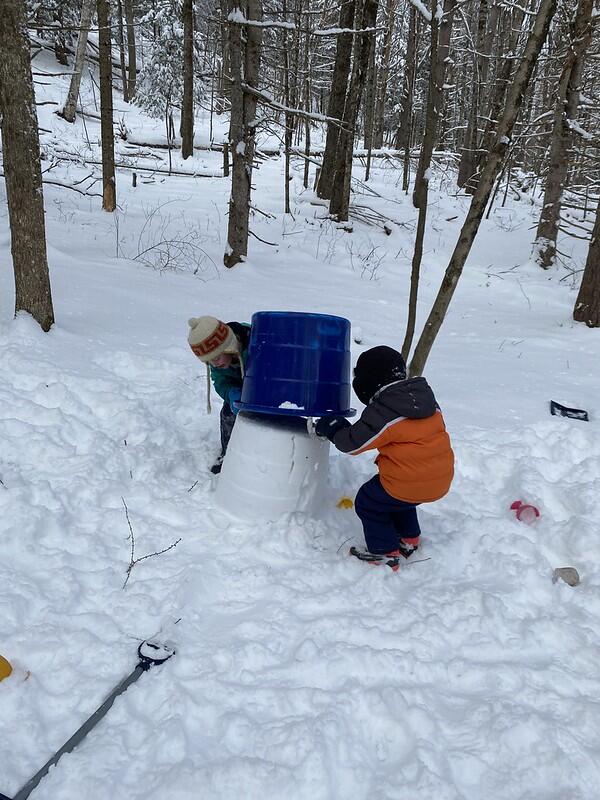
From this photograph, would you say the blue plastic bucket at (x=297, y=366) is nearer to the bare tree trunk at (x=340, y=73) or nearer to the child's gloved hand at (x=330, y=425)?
the child's gloved hand at (x=330, y=425)

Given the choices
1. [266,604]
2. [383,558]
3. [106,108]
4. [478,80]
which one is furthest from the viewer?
[478,80]

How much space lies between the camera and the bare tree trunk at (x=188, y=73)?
16438mm

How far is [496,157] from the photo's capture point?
13.5 feet

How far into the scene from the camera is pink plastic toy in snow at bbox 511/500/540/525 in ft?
11.5

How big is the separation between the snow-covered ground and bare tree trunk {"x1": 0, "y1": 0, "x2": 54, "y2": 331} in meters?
0.31

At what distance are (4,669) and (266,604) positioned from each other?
3.71 ft

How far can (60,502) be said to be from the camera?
3188mm

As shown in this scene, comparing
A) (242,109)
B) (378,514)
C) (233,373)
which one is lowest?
(378,514)

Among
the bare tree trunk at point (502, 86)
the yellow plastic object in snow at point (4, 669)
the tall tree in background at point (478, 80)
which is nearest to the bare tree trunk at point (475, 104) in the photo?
the tall tree in background at point (478, 80)

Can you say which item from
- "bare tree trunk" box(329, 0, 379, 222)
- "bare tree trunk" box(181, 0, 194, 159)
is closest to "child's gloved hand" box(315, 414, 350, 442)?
"bare tree trunk" box(329, 0, 379, 222)

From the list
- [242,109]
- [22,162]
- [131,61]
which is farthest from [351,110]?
[131,61]

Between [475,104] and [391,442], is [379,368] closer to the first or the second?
[391,442]

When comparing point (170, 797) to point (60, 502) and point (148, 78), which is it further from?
point (148, 78)

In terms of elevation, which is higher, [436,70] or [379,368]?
[436,70]
